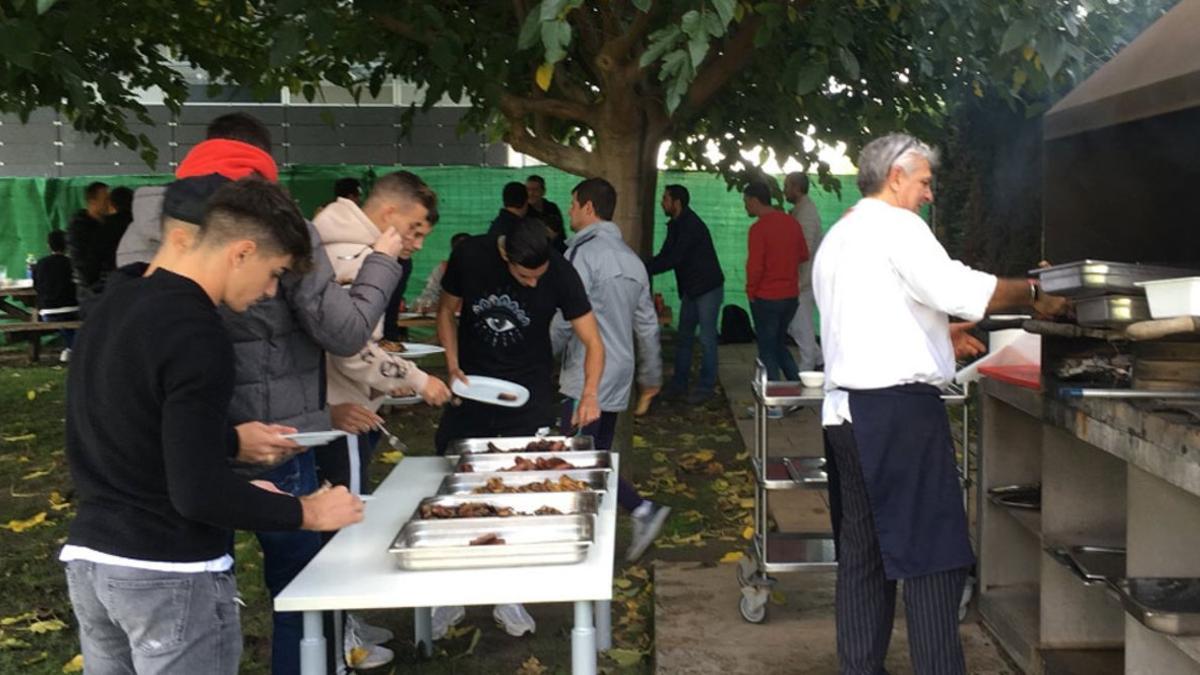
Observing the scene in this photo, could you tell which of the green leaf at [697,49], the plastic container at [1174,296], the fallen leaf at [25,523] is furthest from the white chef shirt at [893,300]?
the fallen leaf at [25,523]

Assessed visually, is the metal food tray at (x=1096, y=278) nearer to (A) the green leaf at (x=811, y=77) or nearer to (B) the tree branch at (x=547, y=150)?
(A) the green leaf at (x=811, y=77)

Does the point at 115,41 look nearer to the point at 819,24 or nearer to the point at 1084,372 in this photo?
the point at 819,24

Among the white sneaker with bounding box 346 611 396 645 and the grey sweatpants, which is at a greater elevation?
the grey sweatpants

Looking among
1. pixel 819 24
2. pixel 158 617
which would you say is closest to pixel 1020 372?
pixel 819 24

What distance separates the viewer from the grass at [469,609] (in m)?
5.95

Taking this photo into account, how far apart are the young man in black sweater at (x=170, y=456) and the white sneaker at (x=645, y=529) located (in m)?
4.19

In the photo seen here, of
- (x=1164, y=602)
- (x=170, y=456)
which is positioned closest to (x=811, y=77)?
(x=1164, y=602)

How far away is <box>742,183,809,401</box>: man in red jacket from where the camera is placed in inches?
457

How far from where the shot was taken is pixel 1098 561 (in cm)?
482

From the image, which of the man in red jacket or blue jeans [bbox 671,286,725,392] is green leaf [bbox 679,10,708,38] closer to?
the man in red jacket

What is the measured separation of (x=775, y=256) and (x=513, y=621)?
20.3 feet

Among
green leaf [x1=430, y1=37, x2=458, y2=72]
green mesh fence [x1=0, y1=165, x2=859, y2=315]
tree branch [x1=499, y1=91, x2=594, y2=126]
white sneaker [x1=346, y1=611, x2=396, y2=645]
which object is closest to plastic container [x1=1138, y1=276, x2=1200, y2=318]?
white sneaker [x1=346, y1=611, x2=396, y2=645]

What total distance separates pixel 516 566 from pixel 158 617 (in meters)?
1.05

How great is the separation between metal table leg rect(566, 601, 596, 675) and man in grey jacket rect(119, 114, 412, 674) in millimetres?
1219
